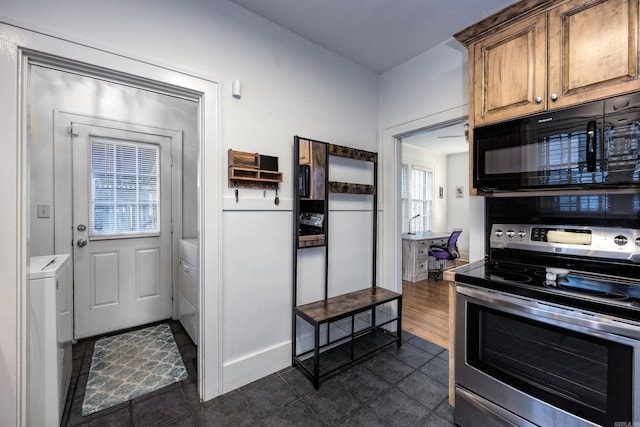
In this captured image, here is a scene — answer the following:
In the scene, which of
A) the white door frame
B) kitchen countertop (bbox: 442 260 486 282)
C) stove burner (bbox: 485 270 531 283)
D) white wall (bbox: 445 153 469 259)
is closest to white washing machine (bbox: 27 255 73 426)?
the white door frame

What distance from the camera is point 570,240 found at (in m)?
1.64

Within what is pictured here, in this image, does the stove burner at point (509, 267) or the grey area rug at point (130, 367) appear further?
the grey area rug at point (130, 367)

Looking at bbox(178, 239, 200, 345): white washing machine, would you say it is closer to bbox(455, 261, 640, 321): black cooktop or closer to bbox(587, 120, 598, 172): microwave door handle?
bbox(455, 261, 640, 321): black cooktop

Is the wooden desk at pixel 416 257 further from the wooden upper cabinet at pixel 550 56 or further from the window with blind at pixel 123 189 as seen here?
the window with blind at pixel 123 189

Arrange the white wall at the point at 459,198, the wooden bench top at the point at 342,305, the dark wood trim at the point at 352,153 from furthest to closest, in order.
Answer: the white wall at the point at 459,198 < the dark wood trim at the point at 352,153 < the wooden bench top at the point at 342,305

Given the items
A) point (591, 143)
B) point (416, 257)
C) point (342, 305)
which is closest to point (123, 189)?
point (342, 305)

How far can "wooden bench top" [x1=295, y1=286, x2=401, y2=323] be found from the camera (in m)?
2.11

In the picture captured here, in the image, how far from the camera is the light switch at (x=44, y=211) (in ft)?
8.17

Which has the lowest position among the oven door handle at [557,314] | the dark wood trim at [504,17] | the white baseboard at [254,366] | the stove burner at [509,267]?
the white baseboard at [254,366]

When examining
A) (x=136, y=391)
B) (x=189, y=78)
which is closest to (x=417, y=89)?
(x=189, y=78)

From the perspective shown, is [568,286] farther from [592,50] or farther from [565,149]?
[592,50]

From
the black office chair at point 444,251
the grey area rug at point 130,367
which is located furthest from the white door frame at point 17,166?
the black office chair at point 444,251

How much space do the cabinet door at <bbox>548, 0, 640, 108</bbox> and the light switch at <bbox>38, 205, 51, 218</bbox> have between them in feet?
13.1

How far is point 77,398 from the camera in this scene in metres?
1.88
